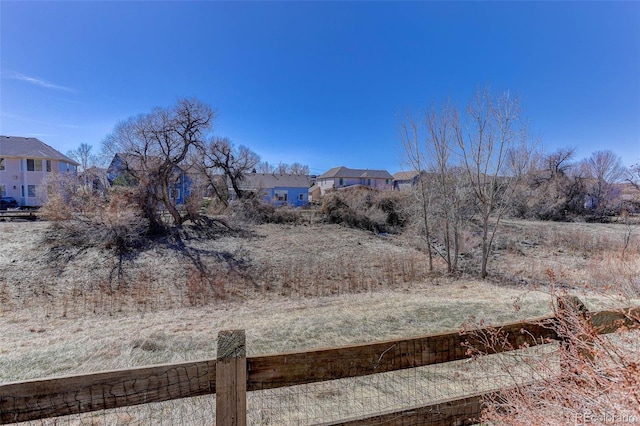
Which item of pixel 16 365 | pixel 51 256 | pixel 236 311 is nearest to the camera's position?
pixel 16 365

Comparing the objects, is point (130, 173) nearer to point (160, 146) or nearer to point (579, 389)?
point (160, 146)

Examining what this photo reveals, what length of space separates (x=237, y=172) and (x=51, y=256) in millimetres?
14752

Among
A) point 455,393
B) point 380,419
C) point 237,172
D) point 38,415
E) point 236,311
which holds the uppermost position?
point 237,172

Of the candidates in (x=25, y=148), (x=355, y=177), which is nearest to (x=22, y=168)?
(x=25, y=148)

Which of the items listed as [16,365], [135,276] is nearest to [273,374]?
[16,365]

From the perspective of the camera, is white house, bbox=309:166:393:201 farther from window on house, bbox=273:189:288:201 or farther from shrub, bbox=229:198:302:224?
shrub, bbox=229:198:302:224

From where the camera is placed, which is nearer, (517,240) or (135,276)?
(135,276)

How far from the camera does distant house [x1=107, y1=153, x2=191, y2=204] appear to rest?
16656 millimetres

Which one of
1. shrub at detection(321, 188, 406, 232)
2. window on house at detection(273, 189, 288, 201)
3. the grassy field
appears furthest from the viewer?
window on house at detection(273, 189, 288, 201)

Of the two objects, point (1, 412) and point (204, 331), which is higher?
point (1, 412)

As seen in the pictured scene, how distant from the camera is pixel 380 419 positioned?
1393 millimetres

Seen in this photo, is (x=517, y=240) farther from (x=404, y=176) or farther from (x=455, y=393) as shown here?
(x=404, y=176)

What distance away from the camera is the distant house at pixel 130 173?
1666cm

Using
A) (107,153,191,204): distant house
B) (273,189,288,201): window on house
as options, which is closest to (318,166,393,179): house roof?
(273,189,288,201): window on house
